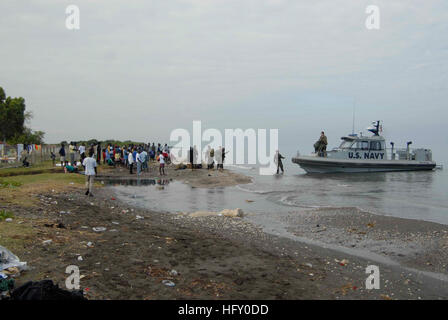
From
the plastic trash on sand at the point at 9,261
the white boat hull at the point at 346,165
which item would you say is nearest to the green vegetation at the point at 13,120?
the white boat hull at the point at 346,165

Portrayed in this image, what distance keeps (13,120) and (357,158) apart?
41890 millimetres

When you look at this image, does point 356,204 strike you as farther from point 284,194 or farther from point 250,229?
point 250,229

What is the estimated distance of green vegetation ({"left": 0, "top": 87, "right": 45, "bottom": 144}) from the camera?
4506 centimetres

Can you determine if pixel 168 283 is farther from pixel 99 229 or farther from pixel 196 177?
pixel 196 177

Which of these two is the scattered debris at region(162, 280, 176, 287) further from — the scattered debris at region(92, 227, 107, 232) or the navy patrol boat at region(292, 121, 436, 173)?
the navy patrol boat at region(292, 121, 436, 173)

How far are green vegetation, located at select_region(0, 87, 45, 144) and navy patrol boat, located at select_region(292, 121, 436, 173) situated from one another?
34.3m

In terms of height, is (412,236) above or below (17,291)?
below

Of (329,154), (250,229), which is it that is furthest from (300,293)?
(329,154)

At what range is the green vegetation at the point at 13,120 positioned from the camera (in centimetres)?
4506

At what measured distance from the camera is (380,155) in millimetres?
33406

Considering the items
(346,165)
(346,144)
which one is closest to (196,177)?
(346,165)

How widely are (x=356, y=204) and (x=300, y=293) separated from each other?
449 inches

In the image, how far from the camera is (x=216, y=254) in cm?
709

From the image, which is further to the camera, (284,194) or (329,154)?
(329,154)
